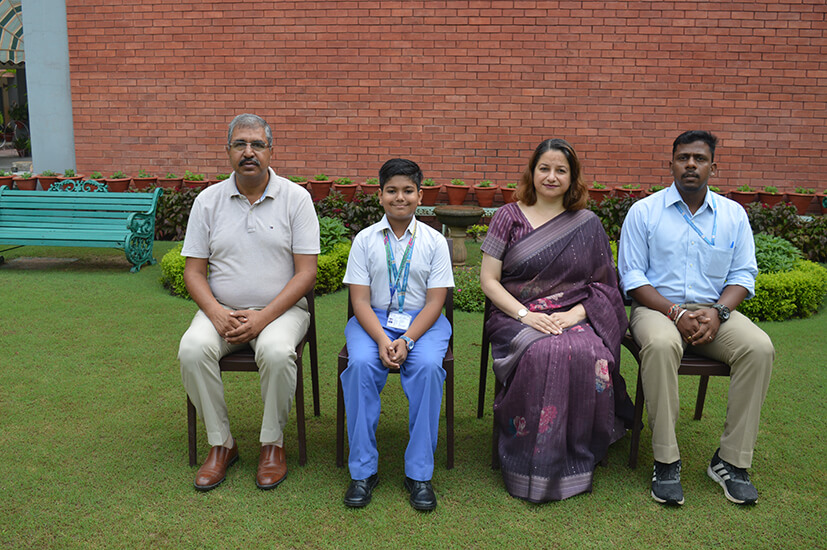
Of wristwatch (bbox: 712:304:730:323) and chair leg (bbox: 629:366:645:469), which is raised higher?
wristwatch (bbox: 712:304:730:323)

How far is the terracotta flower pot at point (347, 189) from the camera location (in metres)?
9.34

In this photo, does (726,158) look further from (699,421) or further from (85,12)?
(85,12)

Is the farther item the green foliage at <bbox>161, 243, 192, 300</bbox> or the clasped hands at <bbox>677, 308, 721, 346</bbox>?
the green foliage at <bbox>161, 243, 192, 300</bbox>

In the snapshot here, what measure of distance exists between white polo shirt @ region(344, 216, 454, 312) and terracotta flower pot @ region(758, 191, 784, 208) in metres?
7.31

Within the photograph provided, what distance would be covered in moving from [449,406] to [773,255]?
15.7 feet

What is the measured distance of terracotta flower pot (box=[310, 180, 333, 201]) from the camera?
9.42 meters

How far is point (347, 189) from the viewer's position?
30.8 ft

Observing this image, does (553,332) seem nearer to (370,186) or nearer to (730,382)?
(730,382)

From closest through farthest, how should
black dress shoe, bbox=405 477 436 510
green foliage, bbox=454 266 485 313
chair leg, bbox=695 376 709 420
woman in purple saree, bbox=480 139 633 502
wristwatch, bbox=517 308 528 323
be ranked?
black dress shoe, bbox=405 477 436 510 < woman in purple saree, bbox=480 139 633 502 < wristwatch, bbox=517 308 528 323 < chair leg, bbox=695 376 709 420 < green foliage, bbox=454 266 485 313

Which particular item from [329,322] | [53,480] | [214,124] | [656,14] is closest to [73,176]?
[214,124]

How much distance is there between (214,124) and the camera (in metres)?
9.70

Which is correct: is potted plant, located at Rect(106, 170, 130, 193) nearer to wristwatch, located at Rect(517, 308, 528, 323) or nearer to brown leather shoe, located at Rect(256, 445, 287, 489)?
brown leather shoe, located at Rect(256, 445, 287, 489)

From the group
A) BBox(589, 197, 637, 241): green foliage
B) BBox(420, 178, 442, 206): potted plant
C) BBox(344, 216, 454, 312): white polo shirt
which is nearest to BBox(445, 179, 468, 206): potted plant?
BBox(420, 178, 442, 206): potted plant

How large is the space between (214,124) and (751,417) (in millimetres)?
8551
